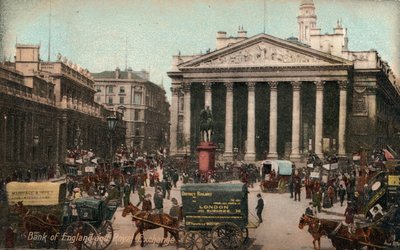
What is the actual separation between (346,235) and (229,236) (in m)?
3.41

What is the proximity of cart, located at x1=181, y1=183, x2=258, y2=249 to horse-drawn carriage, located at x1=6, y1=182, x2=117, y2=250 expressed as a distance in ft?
8.63

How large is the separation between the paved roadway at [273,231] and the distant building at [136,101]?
5.46m

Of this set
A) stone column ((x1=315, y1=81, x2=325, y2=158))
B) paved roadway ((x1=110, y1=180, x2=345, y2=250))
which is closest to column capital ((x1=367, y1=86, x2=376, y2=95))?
stone column ((x1=315, y1=81, x2=325, y2=158))

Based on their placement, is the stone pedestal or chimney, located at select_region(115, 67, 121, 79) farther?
the stone pedestal

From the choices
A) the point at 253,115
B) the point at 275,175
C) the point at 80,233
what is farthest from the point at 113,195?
the point at 253,115

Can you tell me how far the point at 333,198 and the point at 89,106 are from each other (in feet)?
38.1

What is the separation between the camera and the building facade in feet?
68.7

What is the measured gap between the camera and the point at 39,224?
669 inches

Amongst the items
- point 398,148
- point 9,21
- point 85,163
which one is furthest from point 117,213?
point 398,148

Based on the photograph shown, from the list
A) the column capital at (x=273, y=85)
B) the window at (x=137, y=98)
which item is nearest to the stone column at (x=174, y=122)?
the window at (x=137, y=98)

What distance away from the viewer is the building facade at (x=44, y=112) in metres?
20.9

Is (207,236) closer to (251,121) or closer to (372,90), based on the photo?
(372,90)

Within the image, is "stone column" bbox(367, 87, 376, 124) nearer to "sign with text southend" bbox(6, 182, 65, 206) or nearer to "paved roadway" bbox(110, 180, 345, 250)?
"paved roadway" bbox(110, 180, 345, 250)

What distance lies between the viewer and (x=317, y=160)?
2891cm
